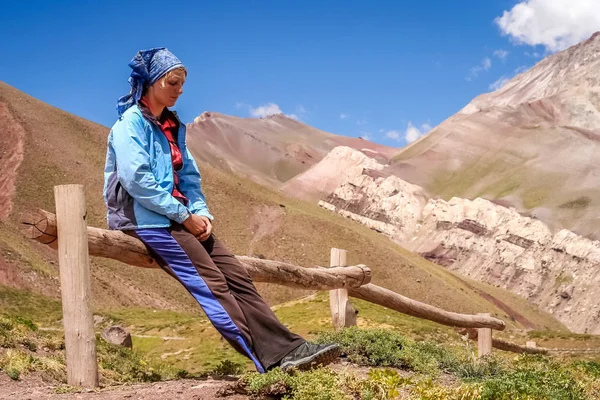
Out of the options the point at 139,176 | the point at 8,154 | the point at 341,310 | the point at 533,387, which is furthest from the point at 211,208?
the point at 533,387

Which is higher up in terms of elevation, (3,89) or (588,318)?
(3,89)

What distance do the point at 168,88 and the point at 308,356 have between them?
2388mm

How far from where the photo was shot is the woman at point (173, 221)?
5.07 m

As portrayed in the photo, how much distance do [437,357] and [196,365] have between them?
7475 millimetres

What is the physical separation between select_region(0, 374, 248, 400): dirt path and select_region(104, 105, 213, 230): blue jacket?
1263 millimetres

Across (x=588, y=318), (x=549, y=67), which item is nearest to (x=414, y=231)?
(x=588, y=318)

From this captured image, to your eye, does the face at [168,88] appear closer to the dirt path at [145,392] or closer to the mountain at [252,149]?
the dirt path at [145,392]

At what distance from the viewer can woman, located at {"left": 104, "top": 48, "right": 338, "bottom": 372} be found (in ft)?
16.6

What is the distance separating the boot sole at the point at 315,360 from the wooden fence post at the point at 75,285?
5.37ft

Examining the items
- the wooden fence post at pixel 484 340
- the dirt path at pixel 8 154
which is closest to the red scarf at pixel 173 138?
the wooden fence post at pixel 484 340

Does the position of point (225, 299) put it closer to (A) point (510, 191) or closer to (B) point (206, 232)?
(B) point (206, 232)

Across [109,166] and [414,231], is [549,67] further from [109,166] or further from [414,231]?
[109,166]

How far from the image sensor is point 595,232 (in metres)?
66.5

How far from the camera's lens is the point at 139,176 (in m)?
5.02
